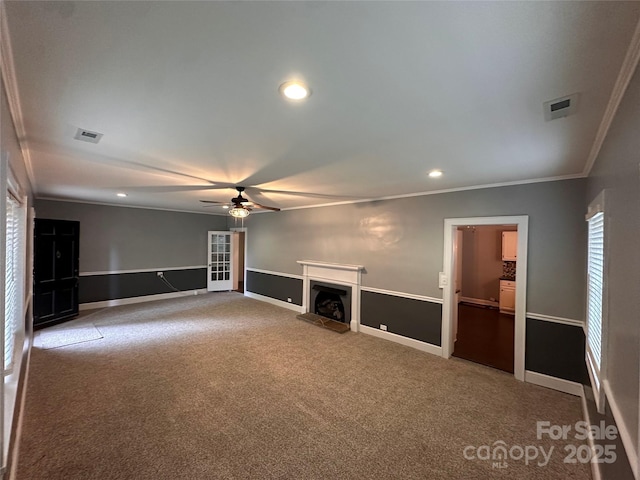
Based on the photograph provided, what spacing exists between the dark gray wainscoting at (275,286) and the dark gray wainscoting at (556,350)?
425 cm

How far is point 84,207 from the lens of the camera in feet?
19.4

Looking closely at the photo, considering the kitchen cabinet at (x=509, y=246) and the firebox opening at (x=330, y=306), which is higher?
the kitchen cabinet at (x=509, y=246)

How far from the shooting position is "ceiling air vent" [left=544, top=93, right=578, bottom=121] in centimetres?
145

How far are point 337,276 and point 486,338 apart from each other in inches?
114

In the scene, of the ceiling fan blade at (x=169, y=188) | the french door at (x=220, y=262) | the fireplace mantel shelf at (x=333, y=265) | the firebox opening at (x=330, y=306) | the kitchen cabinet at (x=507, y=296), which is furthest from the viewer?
the french door at (x=220, y=262)

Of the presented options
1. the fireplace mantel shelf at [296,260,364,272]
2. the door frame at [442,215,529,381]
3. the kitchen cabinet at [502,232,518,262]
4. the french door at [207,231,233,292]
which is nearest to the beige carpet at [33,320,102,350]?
the french door at [207,231,233,292]

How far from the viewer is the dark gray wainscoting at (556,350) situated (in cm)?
295

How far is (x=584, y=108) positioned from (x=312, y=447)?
2984mm

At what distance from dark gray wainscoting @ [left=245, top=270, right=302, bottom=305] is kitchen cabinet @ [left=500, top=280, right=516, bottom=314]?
16.5 ft

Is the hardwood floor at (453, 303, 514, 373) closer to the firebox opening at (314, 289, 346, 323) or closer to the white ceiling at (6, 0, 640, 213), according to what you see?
the firebox opening at (314, 289, 346, 323)

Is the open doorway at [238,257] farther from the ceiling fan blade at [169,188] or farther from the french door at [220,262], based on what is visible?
the ceiling fan blade at [169,188]

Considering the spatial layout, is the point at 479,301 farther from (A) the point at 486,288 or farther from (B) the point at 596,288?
(B) the point at 596,288

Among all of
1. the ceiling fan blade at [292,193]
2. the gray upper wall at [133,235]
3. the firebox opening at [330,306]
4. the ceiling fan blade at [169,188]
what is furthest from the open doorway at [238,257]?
the ceiling fan blade at [292,193]

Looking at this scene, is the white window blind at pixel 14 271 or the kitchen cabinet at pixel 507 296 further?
the kitchen cabinet at pixel 507 296
